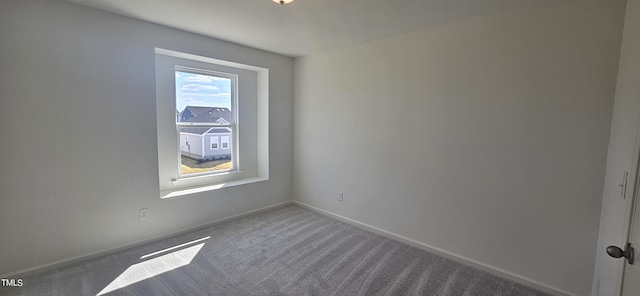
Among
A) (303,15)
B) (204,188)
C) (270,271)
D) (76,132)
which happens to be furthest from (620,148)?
(76,132)

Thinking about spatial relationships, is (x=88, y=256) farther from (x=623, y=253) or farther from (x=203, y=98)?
(x=623, y=253)

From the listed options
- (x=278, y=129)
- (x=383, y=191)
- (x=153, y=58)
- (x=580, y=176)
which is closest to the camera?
(x=580, y=176)

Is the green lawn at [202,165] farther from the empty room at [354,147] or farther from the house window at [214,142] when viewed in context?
the house window at [214,142]

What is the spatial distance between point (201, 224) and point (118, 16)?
2.40m

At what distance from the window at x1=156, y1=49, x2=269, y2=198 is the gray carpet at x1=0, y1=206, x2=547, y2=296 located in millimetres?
823

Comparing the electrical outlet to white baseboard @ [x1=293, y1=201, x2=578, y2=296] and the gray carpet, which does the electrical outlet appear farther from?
white baseboard @ [x1=293, y1=201, x2=578, y2=296]

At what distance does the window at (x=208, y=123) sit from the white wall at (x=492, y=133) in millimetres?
1339

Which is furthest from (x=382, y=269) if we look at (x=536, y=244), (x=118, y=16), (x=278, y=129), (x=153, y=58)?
(x=118, y=16)

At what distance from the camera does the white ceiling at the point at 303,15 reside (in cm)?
221

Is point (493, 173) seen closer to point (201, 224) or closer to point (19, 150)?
point (201, 224)

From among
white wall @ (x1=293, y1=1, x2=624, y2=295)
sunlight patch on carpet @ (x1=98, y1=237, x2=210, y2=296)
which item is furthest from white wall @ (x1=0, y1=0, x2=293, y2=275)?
white wall @ (x1=293, y1=1, x2=624, y2=295)

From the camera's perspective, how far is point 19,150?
213 cm

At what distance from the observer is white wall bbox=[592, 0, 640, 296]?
1.32 metres

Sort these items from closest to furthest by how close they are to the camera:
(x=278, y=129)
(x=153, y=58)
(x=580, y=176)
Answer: (x=580, y=176)
(x=153, y=58)
(x=278, y=129)
